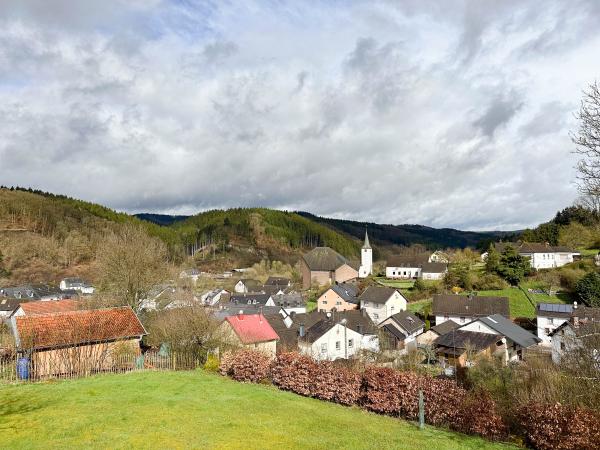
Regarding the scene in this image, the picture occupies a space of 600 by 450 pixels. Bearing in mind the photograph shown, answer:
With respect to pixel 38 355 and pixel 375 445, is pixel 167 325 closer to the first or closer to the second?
pixel 38 355

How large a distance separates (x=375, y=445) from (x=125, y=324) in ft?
57.4

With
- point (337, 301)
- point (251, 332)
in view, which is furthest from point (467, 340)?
point (337, 301)

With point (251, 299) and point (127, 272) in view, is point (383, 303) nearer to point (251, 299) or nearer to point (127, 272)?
point (251, 299)

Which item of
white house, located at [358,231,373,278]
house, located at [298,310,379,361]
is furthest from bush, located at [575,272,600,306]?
white house, located at [358,231,373,278]

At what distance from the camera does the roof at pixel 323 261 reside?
313ft

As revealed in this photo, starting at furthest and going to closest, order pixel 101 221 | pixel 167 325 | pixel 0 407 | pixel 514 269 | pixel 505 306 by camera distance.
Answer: pixel 101 221 → pixel 514 269 → pixel 505 306 → pixel 167 325 → pixel 0 407

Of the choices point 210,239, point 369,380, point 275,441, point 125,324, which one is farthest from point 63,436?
point 210,239

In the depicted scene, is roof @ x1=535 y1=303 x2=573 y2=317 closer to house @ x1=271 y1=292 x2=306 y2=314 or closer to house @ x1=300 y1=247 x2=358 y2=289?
house @ x1=271 y1=292 x2=306 y2=314

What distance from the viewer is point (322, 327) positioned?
3994cm

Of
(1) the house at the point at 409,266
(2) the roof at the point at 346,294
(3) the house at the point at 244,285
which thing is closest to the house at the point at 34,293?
(3) the house at the point at 244,285

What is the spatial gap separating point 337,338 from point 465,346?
38.2 ft

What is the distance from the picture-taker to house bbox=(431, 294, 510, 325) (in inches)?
1927

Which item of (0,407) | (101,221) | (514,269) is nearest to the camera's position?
(0,407)

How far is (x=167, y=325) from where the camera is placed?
83.6 ft
